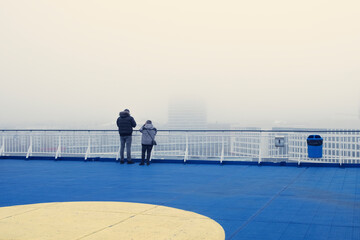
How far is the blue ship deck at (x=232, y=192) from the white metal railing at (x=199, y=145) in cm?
85

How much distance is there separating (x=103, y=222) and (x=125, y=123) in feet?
35.4

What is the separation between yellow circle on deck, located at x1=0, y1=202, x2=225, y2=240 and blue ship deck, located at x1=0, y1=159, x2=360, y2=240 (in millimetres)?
453

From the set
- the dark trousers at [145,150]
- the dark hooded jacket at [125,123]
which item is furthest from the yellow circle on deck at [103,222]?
the dark hooded jacket at [125,123]

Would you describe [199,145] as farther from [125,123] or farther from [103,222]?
[103,222]

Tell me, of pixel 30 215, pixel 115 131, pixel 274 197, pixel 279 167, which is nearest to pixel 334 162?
pixel 279 167

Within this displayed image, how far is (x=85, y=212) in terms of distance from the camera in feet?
24.8

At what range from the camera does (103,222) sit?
6.73 metres

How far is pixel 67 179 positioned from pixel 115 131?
6.23 metres

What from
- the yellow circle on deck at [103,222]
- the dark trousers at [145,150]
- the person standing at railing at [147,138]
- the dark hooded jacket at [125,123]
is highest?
the dark hooded jacket at [125,123]

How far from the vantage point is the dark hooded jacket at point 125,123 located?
57.0ft

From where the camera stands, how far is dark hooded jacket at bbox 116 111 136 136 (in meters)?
→ 17.4

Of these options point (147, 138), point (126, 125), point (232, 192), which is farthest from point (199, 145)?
point (232, 192)

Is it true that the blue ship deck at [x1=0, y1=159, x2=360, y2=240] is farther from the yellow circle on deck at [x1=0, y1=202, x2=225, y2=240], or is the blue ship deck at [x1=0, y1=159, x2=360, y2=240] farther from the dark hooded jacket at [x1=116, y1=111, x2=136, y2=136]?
the dark hooded jacket at [x1=116, y1=111, x2=136, y2=136]

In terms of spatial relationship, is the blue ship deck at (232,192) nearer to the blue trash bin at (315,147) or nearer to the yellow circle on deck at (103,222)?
the yellow circle on deck at (103,222)
